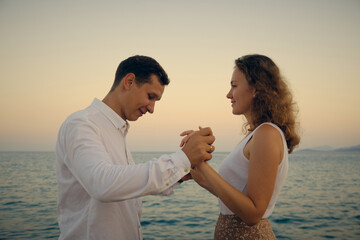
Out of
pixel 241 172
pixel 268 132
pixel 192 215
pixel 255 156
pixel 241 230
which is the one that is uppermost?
pixel 268 132

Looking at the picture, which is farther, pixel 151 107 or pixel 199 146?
pixel 151 107

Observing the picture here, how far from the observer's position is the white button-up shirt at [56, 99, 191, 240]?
4.71ft

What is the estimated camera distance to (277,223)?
1164 cm

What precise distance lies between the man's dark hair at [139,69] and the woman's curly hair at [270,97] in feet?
2.64

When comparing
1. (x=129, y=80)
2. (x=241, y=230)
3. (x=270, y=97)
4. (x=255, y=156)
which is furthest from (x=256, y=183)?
(x=129, y=80)

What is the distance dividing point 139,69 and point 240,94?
0.95 m

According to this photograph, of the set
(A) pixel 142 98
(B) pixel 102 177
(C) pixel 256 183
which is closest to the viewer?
(B) pixel 102 177

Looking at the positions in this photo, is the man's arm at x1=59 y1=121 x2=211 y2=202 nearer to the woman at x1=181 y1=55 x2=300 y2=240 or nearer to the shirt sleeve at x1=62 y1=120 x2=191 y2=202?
the shirt sleeve at x1=62 y1=120 x2=191 y2=202

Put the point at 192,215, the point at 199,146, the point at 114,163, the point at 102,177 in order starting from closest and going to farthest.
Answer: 1. the point at 102,177
2. the point at 199,146
3. the point at 114,163
4. the point at 192,215

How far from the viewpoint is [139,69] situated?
98.9 inches

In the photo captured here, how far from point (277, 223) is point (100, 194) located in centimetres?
1183

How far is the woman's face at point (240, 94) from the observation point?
254cm

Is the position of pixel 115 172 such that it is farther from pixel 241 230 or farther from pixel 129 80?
pixel 241 230

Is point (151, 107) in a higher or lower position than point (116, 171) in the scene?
higher
